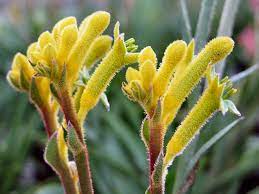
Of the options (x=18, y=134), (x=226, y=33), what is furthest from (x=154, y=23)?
(x=226, y=33)

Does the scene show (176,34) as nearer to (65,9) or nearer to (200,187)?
(65,9)

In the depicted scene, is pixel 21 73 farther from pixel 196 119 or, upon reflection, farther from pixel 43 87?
pixel 196 119

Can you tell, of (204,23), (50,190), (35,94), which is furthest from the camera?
(50,190)

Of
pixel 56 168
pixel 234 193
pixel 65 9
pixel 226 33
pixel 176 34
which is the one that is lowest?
pixel 234 193

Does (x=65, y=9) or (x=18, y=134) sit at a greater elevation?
(x=65, y=9)

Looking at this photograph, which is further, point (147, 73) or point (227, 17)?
point (227, 17)

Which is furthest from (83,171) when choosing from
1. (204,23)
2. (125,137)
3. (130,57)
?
(125,137)
